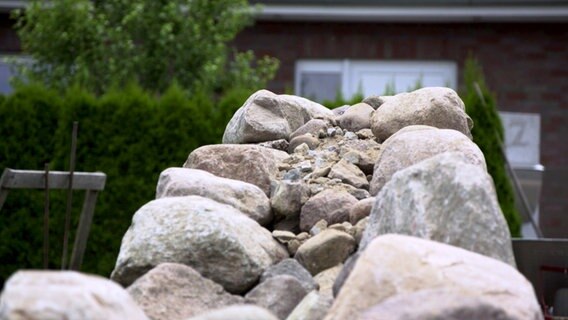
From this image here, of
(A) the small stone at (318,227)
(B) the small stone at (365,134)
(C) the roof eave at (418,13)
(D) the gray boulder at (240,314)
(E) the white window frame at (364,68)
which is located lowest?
(E) the white window frame at (364,68)

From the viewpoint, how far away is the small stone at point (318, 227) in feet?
14.1

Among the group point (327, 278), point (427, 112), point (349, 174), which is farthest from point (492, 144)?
point (327, 278)

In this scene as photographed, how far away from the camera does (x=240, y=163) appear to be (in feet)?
15.6

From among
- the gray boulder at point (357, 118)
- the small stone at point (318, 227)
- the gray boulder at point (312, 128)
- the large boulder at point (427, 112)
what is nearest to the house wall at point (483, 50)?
the gray boulder at point (357, 118)

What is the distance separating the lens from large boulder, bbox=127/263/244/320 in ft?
12.0

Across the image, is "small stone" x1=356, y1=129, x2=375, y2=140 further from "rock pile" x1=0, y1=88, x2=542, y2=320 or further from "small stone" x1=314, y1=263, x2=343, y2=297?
"small stone" x1=314, y1=263, x2=343, y2=297

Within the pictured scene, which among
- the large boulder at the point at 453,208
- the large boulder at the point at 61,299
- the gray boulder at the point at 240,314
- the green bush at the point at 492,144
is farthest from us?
the green bush at the point at 492,144

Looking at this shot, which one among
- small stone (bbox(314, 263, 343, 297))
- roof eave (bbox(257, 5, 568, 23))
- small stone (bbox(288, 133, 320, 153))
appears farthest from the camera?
roof eave (bbox(257, 5, 568, 23))

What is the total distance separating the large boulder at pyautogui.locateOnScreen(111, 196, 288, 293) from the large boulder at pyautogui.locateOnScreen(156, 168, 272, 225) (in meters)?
0.21

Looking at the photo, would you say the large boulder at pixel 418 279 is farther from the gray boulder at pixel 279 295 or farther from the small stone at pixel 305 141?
the small stone at pixel 305 141

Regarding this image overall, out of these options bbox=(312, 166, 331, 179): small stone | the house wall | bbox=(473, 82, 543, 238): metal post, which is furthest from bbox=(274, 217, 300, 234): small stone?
the house wall

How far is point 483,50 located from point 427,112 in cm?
866

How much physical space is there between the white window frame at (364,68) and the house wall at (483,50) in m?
0.08

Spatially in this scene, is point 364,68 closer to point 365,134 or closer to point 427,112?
point 365,134
